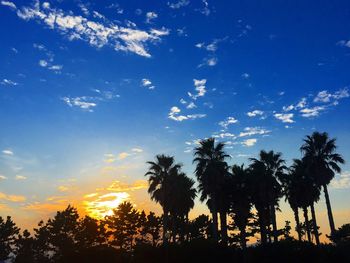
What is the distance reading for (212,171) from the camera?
1881 inches

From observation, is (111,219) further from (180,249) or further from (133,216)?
(180,249)

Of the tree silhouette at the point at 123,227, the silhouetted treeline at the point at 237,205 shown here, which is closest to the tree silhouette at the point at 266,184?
the silhouetted treeline at the point at 237,205

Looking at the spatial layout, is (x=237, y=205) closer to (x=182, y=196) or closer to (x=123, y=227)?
(x=182, y=196)

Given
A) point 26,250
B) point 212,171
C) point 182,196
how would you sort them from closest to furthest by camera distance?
point 212,171 → point 182,196 → point 26,250

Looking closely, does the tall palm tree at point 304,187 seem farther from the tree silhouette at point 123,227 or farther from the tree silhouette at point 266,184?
the tree silhouette at point 123,227

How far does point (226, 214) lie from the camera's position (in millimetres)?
54438

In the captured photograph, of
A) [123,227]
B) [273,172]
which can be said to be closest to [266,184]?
[273,172]

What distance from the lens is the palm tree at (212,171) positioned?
47.8 metres

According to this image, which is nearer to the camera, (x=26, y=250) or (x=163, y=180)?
(x=163, y=180)

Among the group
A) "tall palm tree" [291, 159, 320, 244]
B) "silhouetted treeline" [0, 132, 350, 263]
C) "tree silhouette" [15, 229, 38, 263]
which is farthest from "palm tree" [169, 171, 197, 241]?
"tree silhouette" [15, 229, 38, 263]

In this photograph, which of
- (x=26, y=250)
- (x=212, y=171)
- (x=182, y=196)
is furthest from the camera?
(x=26, y=250)

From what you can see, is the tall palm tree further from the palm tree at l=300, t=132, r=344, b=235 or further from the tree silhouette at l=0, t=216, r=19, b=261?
the tree silhouette at l=0, t=216, r=19, b=261

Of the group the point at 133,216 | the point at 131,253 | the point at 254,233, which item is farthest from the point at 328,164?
the point at 133,216

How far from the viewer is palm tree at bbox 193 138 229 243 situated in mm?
47838
